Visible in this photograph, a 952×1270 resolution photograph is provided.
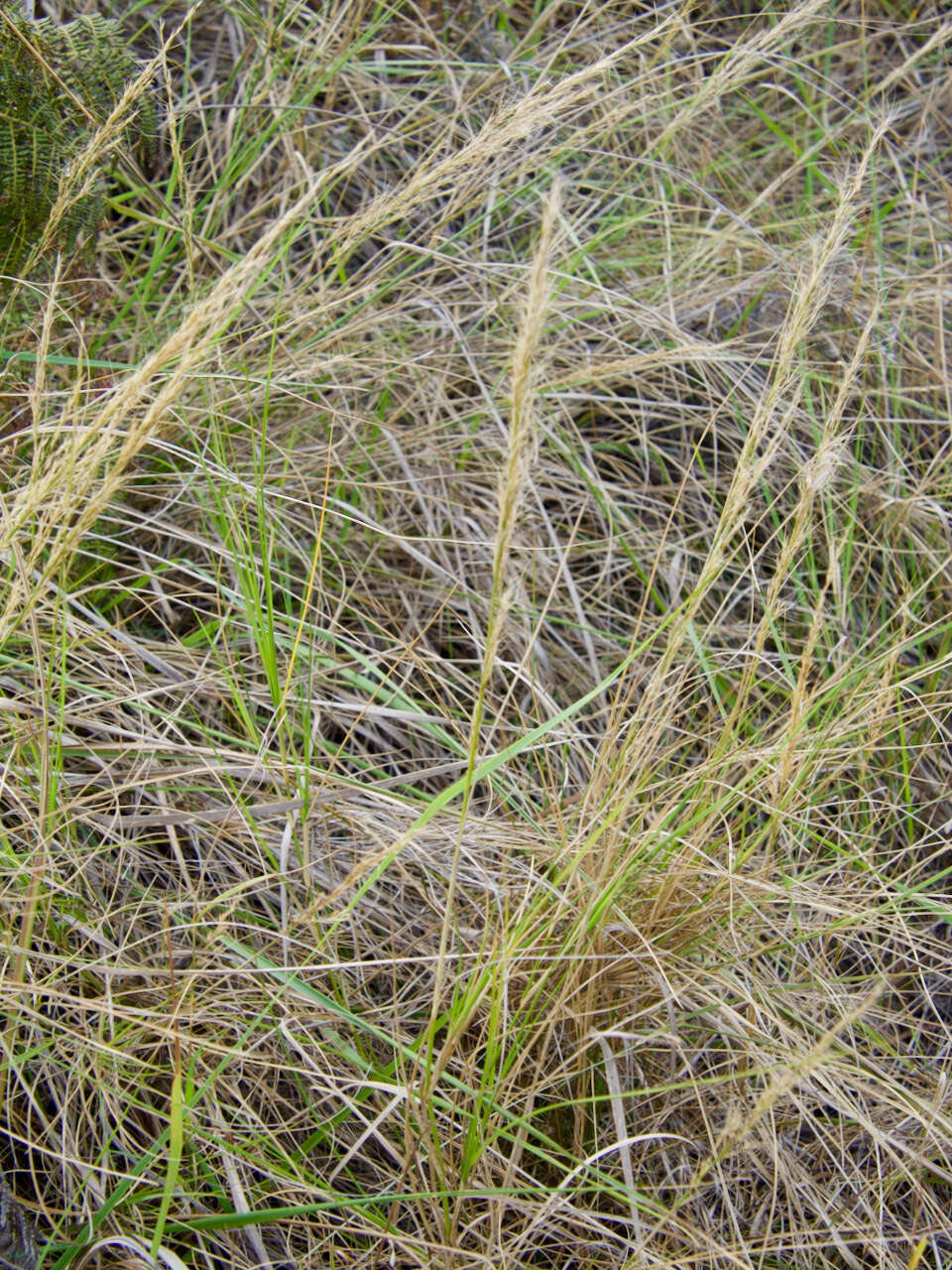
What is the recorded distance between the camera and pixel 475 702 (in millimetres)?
1124

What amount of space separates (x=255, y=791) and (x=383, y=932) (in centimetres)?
24

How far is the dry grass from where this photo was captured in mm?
1038

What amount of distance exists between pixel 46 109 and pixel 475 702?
1019mm

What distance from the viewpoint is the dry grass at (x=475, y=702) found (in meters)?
1.04

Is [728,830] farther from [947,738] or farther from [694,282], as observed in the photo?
[694,282]

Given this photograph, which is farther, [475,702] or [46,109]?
[46,109]

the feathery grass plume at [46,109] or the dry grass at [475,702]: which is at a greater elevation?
the feathery grass plume at [46,109]

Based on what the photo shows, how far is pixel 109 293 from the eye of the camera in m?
1.69

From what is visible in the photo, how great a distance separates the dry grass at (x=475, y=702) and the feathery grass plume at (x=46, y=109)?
0.09m

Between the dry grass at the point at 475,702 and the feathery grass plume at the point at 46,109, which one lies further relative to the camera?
the feathery grass plume at the point at 46,109

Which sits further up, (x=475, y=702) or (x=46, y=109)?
(x=46, y=109)

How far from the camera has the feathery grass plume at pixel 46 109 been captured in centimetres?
139

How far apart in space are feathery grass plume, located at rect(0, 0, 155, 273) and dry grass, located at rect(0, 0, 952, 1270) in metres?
0.09

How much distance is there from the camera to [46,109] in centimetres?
142
